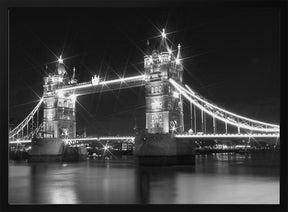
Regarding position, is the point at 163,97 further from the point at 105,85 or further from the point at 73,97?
the point at 73,97

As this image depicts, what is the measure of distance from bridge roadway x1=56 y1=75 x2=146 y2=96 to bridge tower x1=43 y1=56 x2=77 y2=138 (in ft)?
1.72

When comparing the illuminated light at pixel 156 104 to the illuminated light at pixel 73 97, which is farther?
the illuminated light at pixel 73 97

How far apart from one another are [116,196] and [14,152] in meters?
22.8

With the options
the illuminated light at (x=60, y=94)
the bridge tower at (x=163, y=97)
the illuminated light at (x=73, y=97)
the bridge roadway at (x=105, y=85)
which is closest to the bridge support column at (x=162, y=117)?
the bridge tower at (x=163, y=97)

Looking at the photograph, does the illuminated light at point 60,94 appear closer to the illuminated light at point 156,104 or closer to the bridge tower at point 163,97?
the bridge tower at point 163,97

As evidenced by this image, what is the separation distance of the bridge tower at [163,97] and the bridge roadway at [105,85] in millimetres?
515

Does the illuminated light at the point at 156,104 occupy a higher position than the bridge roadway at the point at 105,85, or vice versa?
the bridge roadway at the point at 105,85

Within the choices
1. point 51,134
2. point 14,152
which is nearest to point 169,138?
point 51,134

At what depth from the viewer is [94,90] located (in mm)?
22062

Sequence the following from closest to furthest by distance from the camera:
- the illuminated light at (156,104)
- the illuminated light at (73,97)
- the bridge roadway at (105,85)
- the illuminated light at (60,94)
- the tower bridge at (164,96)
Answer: the tower bridge at (164,96), the illuminated light at (156,104), the bridge roadway at (105,85), the illuminated light at (60,94), the illuminated light at (73,97)

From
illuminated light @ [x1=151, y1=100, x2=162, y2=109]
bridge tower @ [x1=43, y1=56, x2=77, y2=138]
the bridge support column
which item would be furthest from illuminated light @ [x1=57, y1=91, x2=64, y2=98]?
illuminated light @ [x1=151, y1=100, x2=162, y2=109]

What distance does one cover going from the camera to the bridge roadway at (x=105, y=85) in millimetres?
19791

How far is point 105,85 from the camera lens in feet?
70.8

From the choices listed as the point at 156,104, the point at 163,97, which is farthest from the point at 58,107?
the point at 163,97
